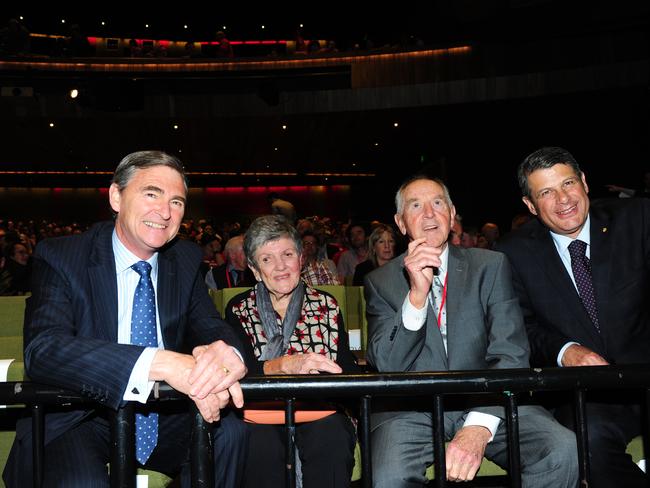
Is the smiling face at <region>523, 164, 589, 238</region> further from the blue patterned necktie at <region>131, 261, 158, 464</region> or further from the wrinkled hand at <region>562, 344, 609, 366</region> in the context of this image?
the blue patterned necktie at <region>131, 261, 158, 464</region>

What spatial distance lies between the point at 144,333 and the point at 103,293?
202 millimetres

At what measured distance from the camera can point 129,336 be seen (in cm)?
233

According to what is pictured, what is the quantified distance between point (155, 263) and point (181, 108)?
49.0 feet

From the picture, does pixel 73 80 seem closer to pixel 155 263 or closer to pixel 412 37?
pixel 412 37

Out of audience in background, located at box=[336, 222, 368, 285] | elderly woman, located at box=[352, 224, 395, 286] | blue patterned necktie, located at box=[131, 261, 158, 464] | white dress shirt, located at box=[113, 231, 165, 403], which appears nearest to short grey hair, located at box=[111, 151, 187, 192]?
white dress shirt, located at box=[113, 231, 165, 403]

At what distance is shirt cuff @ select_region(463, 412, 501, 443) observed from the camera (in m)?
2.45

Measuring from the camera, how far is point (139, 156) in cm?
240

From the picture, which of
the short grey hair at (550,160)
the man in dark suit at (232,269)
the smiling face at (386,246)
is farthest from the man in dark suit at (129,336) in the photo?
the man in dark suit at (232,269)

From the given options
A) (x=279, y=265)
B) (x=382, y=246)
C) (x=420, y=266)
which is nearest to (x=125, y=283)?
(x=279, y=265)

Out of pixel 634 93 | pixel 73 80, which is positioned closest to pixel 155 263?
pixel 634 93

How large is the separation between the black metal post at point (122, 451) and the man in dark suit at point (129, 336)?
54 millimetres

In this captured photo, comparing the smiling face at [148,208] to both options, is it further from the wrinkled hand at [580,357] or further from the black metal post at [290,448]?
the wrinkled hand at [580,357]

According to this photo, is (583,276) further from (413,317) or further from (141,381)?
(141,381)

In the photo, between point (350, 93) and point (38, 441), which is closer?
point (38, 441)
